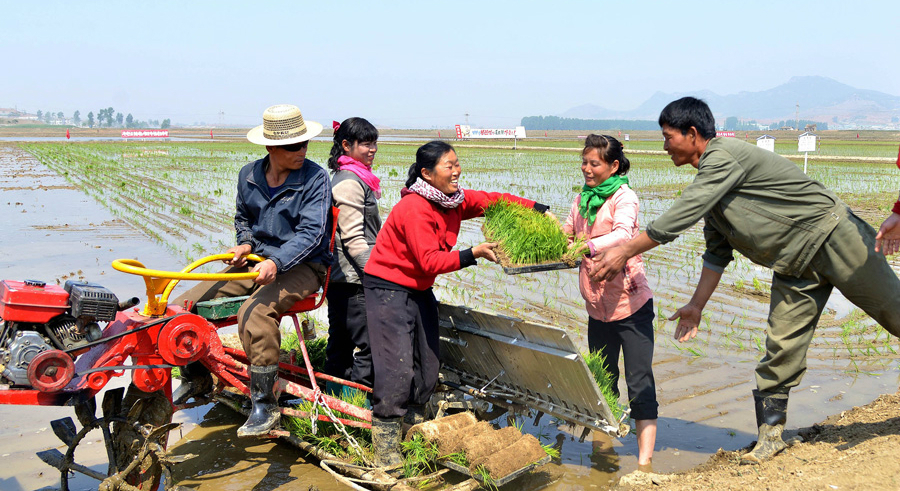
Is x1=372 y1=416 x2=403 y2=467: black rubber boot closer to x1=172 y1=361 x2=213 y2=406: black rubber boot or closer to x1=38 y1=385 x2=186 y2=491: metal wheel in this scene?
x1=38 y1=385 x2=186 y2=491: metal wheel

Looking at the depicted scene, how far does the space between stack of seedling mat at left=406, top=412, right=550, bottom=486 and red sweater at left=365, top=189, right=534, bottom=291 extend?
795 mm

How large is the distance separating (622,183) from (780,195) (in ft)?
2.84

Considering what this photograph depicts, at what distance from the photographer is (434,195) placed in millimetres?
3547

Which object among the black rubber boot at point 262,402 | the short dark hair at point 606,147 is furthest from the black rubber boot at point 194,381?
the short dark hair at point 606,147

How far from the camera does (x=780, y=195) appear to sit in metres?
3.35

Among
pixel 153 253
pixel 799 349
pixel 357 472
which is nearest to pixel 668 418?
pixel 799 349

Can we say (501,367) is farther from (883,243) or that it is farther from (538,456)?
(883,243)

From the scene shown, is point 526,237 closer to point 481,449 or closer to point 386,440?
point 481,449

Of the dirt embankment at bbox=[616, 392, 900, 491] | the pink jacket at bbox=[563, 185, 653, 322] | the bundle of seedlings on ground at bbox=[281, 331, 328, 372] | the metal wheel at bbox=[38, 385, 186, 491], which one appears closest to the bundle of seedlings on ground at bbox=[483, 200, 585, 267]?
the pink jacket at bbox=[563, 185, 653, 322]

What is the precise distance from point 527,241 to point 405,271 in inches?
28.1

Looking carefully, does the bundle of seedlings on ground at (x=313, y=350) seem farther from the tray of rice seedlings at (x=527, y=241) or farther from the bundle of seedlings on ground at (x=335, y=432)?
the tray of rice seedlings at (x=527, y=241)

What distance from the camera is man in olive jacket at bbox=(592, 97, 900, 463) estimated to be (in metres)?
3.31

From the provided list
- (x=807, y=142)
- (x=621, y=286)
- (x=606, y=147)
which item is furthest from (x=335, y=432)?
(x=807, y=142)

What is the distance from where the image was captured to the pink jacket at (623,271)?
3789mm
